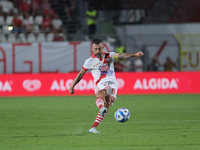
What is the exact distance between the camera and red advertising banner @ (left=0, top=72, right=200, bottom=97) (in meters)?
18.4

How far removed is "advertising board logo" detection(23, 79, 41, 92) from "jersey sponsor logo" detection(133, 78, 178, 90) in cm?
497

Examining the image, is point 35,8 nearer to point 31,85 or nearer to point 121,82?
point 31,85

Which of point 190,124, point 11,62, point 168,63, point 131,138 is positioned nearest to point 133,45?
point 168,63

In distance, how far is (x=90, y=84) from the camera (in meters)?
18.5

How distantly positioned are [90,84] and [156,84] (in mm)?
3407

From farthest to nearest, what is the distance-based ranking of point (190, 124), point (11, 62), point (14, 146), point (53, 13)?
point (53, 13), point (11, 62), point (190, 124), point (14, 146)

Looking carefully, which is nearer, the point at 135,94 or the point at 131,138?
the point at 131,138

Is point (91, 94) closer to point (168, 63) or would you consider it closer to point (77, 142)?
point (168, 63)

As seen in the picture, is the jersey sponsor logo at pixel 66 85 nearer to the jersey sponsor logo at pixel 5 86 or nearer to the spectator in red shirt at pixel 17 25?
the jersey sponsor logo at pixel 5 86

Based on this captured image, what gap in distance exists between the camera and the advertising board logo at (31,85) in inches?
728

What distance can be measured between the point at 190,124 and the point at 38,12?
1691cm

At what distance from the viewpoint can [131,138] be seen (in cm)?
675

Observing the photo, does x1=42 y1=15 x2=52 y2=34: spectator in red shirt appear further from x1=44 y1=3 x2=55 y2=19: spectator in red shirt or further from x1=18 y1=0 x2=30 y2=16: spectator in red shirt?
x1=18 y1=0 x2=30 y2=16: spectator in red shirt

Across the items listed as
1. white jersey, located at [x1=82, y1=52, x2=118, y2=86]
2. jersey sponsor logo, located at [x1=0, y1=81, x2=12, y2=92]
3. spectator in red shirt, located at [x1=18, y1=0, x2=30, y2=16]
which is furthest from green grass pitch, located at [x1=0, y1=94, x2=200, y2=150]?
spectator in red shirt, located at [x1=18, y1=0, x2=30, y2=16]
